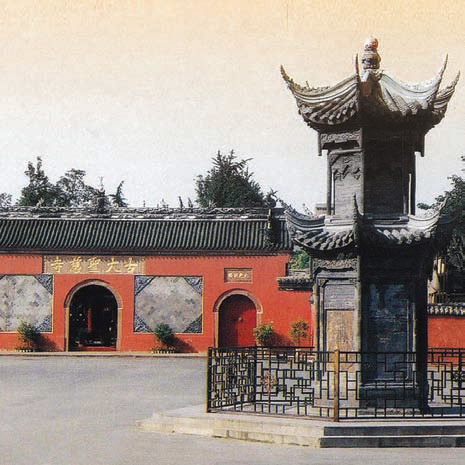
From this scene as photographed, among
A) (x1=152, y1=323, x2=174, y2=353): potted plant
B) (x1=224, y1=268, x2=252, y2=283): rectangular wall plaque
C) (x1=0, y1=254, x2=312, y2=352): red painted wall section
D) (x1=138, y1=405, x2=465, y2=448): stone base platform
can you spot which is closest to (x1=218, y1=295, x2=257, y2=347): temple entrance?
(x1=0, y1=254, x2=312, y2=352): red painted wall section

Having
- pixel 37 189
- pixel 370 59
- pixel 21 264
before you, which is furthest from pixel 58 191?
pixel 370 59

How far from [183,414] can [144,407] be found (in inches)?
131

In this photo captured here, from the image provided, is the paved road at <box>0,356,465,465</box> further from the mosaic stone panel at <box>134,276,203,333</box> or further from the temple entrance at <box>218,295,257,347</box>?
the mosaic stone panel at <box>134,276,203,333</box>

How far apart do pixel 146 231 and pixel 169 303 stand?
270 cm

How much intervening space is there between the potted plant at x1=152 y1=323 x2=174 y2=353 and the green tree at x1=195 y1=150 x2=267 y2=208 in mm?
21141

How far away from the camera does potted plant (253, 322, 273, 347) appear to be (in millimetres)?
32719

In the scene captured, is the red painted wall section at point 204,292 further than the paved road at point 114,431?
Yes

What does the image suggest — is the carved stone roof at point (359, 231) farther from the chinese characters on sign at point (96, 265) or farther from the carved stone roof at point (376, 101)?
the chinese characters on sign at point (96, 265)

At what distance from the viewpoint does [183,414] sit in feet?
44.5

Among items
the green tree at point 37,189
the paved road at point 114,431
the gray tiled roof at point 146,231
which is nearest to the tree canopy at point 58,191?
the green tree at point 37,189

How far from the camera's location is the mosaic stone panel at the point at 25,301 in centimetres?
3434

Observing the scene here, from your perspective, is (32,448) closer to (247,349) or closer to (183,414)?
(183,414)

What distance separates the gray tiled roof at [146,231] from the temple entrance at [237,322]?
179 centimetres

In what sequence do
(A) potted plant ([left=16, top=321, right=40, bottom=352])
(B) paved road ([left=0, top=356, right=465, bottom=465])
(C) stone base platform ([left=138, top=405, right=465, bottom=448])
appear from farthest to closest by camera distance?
1. (A) potted plant ([left=16, top=321, right=40, bottom=352])
2. (C) stone base platform ([left=138, top=405, right=465, bottom=448])
3. (B) paved road ([left=0, top=356, right=465, bottom=465])
